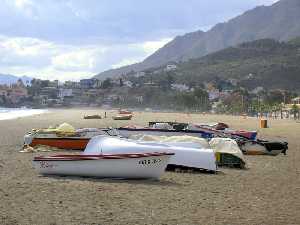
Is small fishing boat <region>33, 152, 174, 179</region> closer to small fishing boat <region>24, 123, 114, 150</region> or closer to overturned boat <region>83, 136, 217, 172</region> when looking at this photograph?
overturned boat <region>83, 136, 217, 172</region>

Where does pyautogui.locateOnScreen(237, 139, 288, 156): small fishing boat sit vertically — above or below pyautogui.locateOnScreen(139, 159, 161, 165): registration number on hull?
below

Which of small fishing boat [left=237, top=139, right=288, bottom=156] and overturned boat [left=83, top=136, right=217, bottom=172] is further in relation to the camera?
small fishing boat [left=237, top=139, right=288, bottom=156]

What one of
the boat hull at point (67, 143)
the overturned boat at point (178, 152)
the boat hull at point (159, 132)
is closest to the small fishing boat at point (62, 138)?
the boat hull at point (67, 143)

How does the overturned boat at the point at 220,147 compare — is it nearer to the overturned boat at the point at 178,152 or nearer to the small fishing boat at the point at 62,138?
the overturned boat at the point at 178,152

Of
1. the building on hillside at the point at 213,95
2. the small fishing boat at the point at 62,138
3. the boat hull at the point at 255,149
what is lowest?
the boat hull at the point at 255,149

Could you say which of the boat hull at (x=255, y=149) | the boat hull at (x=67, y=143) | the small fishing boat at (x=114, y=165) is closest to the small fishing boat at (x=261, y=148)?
the boat hull at (x=255, y=149)

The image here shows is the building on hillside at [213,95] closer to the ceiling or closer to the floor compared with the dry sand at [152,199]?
closer to the ceiling

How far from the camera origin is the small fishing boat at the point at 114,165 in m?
12.8

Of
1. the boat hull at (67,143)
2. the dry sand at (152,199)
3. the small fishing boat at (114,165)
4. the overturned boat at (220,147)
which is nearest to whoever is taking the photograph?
the dry sand at (152,199)

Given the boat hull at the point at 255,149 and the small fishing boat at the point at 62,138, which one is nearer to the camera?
the small fishing boat at the point at 62,138

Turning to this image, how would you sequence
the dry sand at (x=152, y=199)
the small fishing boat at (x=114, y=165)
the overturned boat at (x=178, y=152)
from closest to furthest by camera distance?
the dry sand at (x=152, y=199) → the small fishing boat at (x=114, y=165) → the overturned boat at (x=178, y=152)

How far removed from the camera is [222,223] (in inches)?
A: 341

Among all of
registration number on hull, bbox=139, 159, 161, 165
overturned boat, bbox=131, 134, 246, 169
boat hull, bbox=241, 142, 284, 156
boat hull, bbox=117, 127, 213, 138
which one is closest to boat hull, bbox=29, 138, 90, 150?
boat hull, bbox=117, 127, 213, 138

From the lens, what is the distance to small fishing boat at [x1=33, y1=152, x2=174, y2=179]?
12.8 metres
